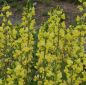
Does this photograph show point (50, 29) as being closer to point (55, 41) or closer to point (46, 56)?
point (55, 41)

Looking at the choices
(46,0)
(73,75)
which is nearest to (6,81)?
(73,75)

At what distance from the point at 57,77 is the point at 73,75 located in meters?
0.15

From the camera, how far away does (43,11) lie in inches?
352

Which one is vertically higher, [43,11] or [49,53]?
[49,53]

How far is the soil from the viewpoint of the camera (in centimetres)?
859

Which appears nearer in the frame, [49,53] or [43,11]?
[49,53]

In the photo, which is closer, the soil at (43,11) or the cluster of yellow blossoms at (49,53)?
the cluster of yellow blossoms at (49,53)

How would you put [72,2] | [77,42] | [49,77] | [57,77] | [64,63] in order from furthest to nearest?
[72,2]
[64,63]
[77,42]
[49,77]
[57,77]

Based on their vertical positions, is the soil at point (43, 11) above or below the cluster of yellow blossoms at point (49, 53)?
below

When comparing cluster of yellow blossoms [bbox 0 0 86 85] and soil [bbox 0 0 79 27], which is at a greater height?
cluster of yellow blossoms [bbox 0 0 86 85]

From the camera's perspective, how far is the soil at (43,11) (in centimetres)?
859

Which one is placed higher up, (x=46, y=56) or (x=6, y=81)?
(x=46, y=56)

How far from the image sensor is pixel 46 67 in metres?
4.20

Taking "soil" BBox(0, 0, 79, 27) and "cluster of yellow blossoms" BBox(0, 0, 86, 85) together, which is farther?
"soil" BBox(0, 0, 79, 27)
